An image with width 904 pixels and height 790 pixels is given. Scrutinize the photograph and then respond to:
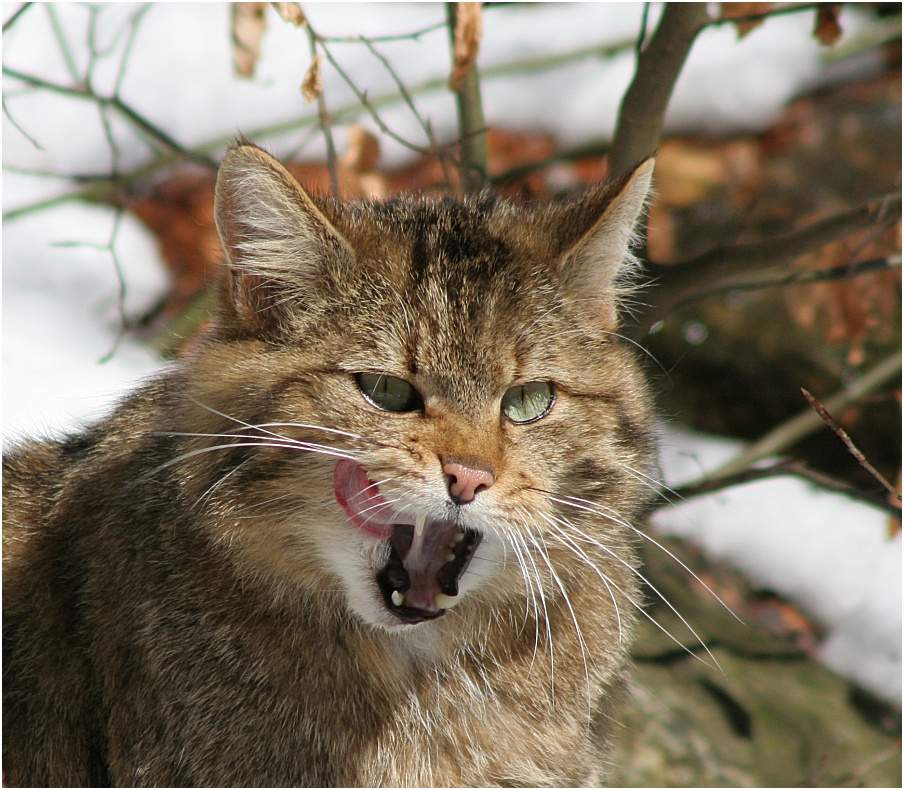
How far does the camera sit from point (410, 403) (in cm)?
210

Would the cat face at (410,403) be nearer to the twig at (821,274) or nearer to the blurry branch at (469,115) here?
the blurry branch at (469,115)

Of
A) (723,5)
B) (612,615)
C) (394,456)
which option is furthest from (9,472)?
(723,5)

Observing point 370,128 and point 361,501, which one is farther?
point 370,128

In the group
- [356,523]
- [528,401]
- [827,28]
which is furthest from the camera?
[827,28]

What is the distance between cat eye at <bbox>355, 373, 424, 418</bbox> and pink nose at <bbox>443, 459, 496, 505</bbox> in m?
0.16

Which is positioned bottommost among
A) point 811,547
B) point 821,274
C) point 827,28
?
point 811,547

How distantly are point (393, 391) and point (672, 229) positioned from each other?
344cm

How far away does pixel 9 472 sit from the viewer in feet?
8.98

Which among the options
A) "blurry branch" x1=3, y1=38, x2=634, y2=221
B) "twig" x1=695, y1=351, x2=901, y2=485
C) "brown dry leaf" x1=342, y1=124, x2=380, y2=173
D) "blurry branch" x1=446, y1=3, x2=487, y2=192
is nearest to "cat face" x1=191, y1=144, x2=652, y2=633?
"blurry branch" x1=446, y1=3, x2=487, y2=192

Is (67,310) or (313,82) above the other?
(313,82)

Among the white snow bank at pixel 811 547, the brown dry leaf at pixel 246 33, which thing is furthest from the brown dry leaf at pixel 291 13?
the white snow bank at pixel 811 547

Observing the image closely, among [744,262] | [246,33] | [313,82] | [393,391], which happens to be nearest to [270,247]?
[393,391]

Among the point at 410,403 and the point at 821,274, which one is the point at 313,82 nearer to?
the point at 410,403

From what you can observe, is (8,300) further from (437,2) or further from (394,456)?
(394,456)
